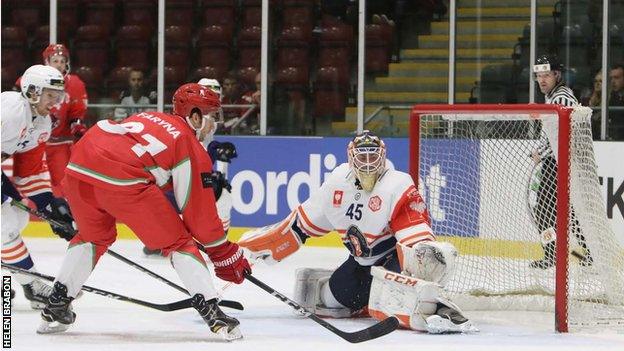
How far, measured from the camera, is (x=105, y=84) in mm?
9406

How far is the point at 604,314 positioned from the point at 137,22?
5096 millimetres

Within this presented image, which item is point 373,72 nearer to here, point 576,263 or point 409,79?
point 409,79

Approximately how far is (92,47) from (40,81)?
4584 mm

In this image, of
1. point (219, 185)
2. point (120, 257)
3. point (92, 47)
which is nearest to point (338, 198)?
point (120, 257)

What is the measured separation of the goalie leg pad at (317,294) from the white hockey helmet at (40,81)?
1160 millimetres

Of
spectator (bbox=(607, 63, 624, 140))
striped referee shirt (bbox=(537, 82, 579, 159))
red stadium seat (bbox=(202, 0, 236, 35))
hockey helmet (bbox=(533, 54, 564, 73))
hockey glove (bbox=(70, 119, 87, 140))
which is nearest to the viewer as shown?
striped referee shirt (bbox=(537, 82, 579, 159))

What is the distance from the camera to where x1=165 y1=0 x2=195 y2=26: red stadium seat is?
9.15m

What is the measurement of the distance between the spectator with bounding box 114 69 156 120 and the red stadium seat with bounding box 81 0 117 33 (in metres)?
0.65

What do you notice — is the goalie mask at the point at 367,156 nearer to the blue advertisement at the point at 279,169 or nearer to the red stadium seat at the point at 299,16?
the blue advertisement at the point at 279,169

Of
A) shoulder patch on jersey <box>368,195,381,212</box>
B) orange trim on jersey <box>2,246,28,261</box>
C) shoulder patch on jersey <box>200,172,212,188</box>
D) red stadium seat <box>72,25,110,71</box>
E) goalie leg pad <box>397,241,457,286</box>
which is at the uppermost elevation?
red stadium seat <box>72,25,110,71</box>

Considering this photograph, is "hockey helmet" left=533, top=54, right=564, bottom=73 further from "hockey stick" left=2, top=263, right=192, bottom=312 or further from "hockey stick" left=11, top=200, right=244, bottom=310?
"hockey stick" left=2, top=263, right=192, bottom=312

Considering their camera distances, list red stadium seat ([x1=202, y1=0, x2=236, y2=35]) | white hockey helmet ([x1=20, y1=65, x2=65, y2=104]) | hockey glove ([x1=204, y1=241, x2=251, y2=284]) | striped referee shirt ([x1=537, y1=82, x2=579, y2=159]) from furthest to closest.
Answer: red stadium seat ([x1=202, y1=0, x2=236, y2=35])
striped referee shirt ([x1=537, y1=82, x2=579, y2=159])
white hockey helmet ([x1=20, y1=65, x2=65, y2=104])
hockey glove ([x1=204, y1=241, x2=251, y2=284])

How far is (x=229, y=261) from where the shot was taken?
449cm

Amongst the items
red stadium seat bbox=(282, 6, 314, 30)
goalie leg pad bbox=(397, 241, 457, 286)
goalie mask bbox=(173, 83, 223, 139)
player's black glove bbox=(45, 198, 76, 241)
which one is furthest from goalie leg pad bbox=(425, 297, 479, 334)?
red stadium seat bbox=(282, 6, 314, 30)
